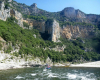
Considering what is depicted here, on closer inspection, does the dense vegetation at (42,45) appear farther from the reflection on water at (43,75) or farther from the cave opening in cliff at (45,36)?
the reflection on water at (43,75)

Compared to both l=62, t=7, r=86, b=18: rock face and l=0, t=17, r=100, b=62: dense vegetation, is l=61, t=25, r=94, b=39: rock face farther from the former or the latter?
l=62, t=7, r=86, b=18: rock face

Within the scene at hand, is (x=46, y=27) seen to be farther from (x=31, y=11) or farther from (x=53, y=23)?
(x=31, y=11)

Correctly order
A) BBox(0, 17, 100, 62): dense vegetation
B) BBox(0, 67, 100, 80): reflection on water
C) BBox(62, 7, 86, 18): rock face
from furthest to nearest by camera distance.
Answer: BBox(62, 7, 86, 18): rock face
BBox(0, 17, 100, 62): dense vegetation
BBox(0, 67, 100, 80): reflection on water

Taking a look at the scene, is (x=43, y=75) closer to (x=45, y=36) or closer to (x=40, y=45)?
(x=40, y=45)

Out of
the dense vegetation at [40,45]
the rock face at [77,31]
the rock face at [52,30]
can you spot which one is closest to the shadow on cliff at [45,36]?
the rock face at [52,30]

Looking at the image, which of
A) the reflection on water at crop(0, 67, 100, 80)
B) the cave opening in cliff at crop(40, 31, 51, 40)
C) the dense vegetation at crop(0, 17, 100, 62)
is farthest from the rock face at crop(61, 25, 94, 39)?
the reflection on water at crop(0, 67, 100, 80)

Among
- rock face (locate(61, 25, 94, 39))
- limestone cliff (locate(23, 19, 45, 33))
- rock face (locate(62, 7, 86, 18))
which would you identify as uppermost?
rock face (locate(62, 7, 86, 18))

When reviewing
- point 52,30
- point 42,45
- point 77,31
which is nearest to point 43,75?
point 42,45

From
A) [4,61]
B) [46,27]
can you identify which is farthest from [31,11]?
[4,61]
